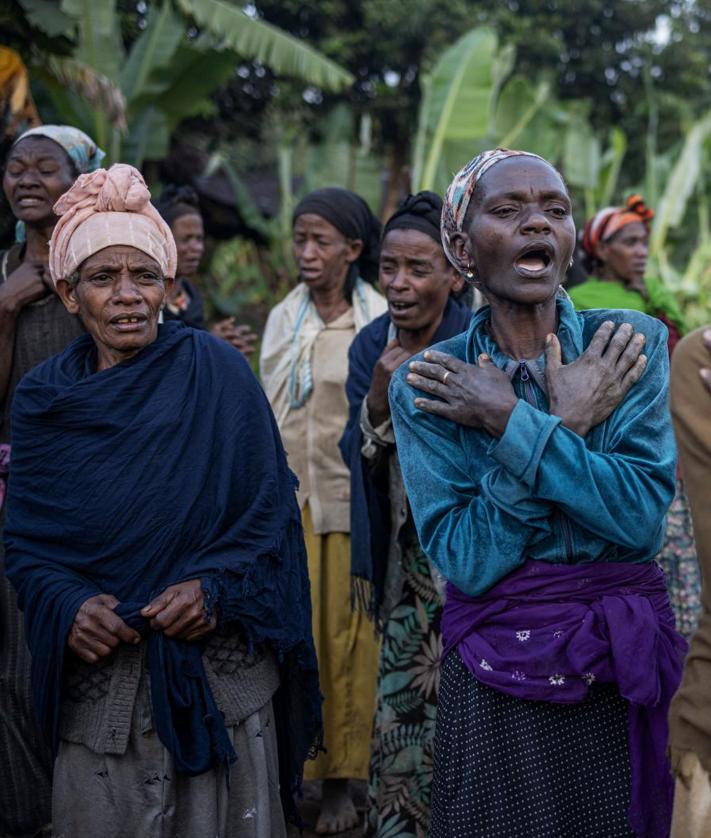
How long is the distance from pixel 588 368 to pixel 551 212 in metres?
0.42

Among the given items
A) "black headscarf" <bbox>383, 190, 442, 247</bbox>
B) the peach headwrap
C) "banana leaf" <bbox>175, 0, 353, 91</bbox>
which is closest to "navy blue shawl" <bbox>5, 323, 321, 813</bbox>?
the peach headwrap

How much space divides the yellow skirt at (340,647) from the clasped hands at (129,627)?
2.01 meters

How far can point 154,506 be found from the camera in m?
2.92

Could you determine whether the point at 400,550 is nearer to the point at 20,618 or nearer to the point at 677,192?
the point at 20,618

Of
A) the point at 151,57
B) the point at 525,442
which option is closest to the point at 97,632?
the point at 525,442

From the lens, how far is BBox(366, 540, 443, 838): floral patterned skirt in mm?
3775

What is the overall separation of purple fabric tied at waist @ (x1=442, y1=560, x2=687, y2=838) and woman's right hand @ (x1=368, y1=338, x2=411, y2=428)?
1.33m

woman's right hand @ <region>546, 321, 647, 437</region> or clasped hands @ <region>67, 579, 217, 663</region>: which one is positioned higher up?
woman's right hand @ <region>546, 321, 647, 437</region>

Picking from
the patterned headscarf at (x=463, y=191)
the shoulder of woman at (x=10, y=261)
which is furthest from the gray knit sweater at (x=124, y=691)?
the shoulder of woman at (x=10, y=261)

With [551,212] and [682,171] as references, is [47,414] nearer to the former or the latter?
[551,212]

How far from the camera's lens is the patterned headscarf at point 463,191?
2.69m

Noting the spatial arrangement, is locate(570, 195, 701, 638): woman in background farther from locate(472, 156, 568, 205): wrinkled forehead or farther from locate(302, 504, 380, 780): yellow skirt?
locate(472, 156, 568, 205): wrinkled forehead

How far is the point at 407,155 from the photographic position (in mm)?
19484

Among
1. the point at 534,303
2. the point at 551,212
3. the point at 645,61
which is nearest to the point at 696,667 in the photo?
the point at 534,303
